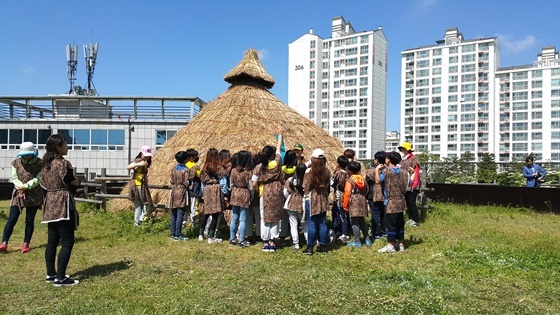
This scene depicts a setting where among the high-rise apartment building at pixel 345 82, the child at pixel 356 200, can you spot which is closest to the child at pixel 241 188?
the child at pixel 356 200

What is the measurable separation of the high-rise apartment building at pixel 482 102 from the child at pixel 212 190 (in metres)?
69.7

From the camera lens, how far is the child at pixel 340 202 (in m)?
7.26

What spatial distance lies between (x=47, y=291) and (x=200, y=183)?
3753 mm

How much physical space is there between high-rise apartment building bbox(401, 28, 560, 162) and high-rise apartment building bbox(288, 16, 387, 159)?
8431 mm

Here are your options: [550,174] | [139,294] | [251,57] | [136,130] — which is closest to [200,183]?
[139,294]

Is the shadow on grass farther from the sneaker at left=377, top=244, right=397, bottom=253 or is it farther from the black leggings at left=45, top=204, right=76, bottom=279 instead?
the sneaker at left=377, top=244, right=397, bottom=253

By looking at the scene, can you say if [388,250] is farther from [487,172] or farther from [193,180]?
[487,172]

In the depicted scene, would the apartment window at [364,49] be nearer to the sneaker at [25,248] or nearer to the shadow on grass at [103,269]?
the sneaker at [25,248]

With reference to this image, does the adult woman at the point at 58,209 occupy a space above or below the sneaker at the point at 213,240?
above

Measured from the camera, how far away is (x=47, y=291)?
4699 mm

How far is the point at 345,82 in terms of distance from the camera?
7469cm

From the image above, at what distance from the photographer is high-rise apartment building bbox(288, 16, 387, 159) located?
2840 inches

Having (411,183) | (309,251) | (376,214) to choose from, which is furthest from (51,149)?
(411,183)

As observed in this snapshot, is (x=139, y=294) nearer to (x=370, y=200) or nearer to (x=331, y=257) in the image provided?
(x=331, y=257)
